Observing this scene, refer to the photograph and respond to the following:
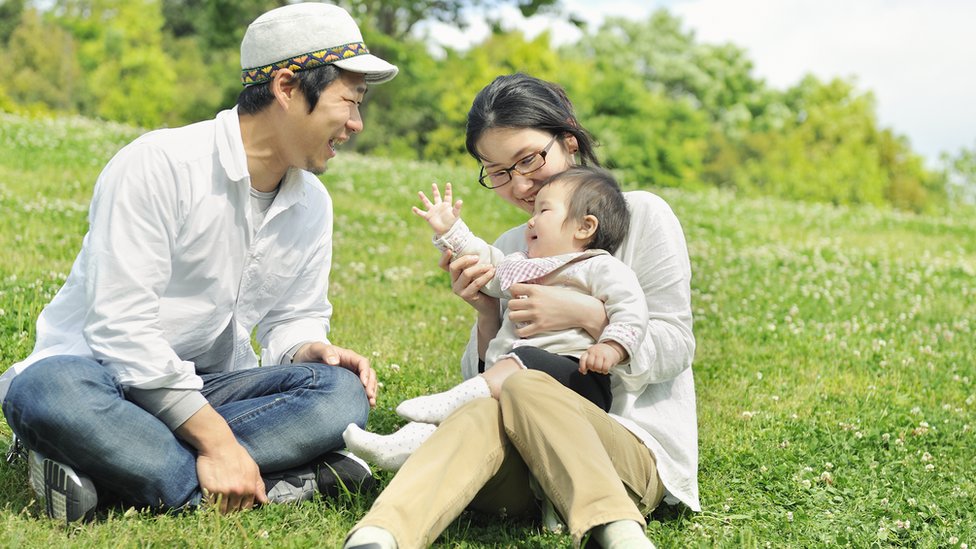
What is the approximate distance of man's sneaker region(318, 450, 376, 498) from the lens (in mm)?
4562

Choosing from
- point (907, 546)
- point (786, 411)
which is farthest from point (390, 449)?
point (786, 411)

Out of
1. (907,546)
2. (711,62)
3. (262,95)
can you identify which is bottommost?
(907,546)

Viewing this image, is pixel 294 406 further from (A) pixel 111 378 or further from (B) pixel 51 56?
(B) pixel 51 56

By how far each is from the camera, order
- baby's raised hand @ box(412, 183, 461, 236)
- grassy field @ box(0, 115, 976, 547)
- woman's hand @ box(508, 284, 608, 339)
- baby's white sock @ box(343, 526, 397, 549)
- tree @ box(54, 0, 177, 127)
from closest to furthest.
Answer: baby's white sock @ box(343, 526, 397, 549) → woman's hand @ box(508, 284, 608, 339) → grassy field @ box(0, 115, 976, 547) → baby's raised hand @ box(412, 183, 461, 236) → tree @ box(54, 0, 177, 127)

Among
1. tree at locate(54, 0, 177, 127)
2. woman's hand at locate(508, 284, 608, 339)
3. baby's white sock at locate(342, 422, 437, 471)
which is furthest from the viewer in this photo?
tree at locate(54, 0, 177, 127)

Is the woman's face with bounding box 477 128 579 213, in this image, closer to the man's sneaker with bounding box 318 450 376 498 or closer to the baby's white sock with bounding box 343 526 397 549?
the man's sneaker with bounding box 318 450 376 498

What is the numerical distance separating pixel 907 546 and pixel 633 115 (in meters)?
41.2

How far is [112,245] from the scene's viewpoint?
400 centimetres

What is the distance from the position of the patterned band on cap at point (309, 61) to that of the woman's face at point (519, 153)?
719mm

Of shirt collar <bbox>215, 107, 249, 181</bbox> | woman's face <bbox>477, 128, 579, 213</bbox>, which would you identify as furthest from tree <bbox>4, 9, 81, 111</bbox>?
woman's face <bbox>477, 128, 579, 213</bbox>

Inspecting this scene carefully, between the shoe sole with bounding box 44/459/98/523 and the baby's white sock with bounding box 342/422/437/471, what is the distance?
1.01 metres

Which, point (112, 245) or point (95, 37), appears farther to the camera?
point (95, 37)

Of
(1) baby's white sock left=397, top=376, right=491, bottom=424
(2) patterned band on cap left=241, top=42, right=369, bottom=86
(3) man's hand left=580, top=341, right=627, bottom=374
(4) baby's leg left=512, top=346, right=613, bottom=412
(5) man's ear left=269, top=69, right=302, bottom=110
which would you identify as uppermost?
(2) patterned band on cap left=241, top=42, right=369, bottom=86

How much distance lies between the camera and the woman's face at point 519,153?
466 cm
